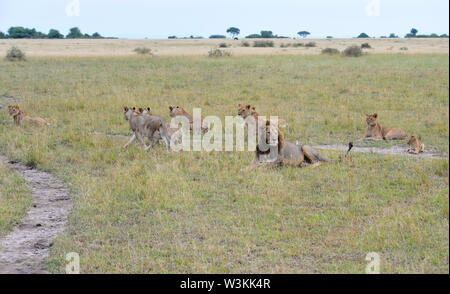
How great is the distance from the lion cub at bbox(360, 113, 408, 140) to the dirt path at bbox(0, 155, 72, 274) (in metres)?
6.91

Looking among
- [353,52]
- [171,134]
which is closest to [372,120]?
[171,134]

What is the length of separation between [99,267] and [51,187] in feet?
12.1

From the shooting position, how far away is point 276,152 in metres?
9.75

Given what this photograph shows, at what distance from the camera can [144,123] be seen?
11383 millimetres

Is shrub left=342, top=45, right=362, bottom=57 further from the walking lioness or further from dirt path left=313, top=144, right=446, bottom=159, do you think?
the walking lioness

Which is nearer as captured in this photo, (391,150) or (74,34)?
(391,150)

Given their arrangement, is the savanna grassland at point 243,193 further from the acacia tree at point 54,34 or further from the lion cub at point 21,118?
the acacia tree at point 54,34

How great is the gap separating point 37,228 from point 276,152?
440 cm

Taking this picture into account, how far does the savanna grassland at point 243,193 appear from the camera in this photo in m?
5.94

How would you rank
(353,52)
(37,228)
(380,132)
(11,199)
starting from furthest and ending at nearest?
(353,52) < (380,132) < (11,199) < (37,228)

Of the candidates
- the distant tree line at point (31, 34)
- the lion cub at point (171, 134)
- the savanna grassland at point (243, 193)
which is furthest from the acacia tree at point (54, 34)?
the lion cub at point (171, 134)

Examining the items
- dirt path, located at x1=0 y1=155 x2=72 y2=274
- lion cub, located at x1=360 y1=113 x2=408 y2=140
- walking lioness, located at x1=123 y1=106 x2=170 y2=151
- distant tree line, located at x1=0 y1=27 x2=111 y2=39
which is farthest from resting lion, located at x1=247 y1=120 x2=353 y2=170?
distant tree line, located at x1=0 y1=27 x2=111 y2=39

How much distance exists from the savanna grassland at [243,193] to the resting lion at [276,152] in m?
0.27

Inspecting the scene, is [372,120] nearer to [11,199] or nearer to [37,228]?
[11,199]
